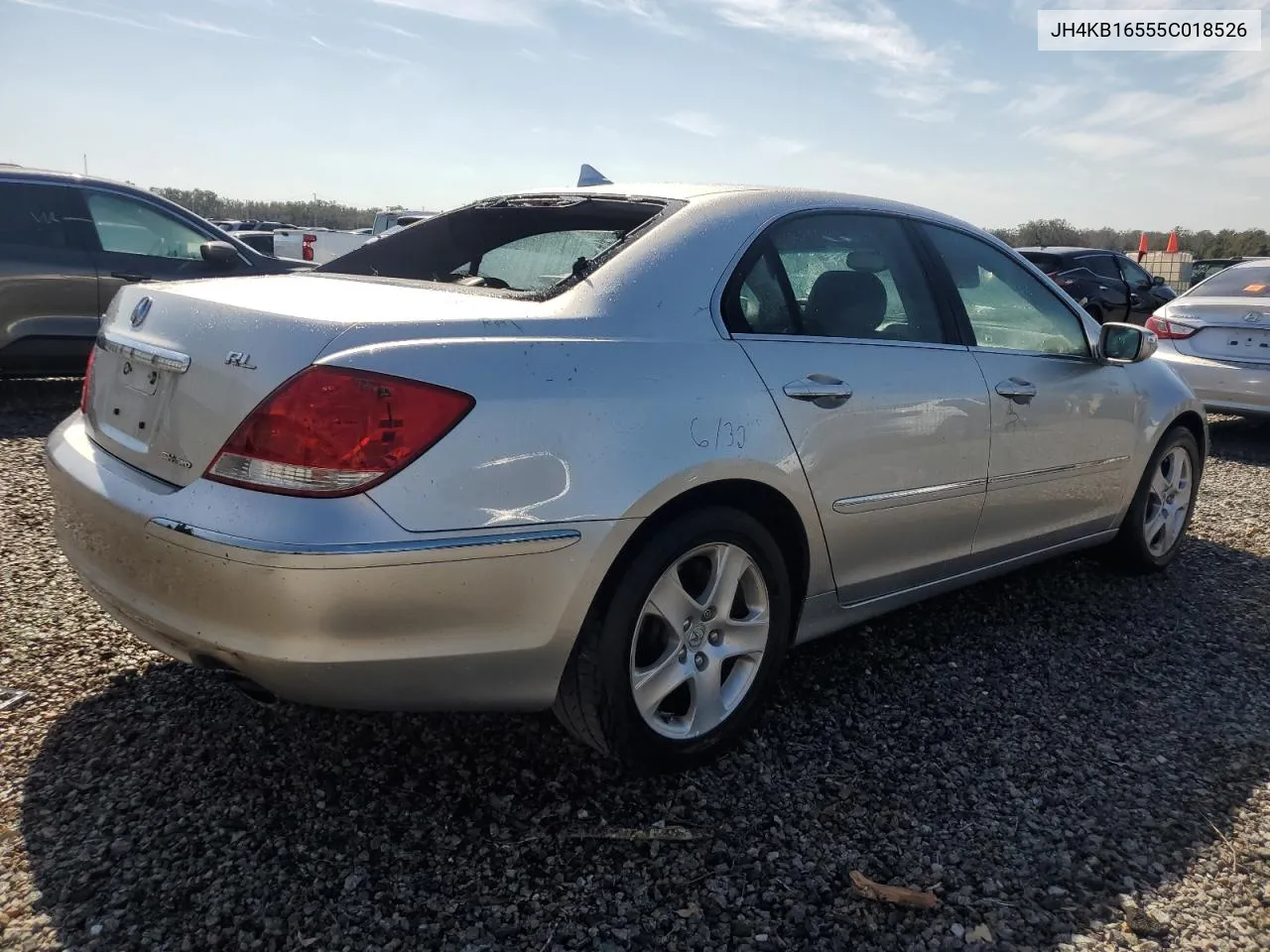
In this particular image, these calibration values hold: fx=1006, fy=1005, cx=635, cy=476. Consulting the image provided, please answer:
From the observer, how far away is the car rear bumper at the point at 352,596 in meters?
2.00

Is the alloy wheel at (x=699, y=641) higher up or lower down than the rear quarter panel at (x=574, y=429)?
lower down

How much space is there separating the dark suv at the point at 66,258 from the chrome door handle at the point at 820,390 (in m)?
5.42

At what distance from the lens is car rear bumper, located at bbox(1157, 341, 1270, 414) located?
24.0ft

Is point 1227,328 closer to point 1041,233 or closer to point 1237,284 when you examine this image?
point 1237,284

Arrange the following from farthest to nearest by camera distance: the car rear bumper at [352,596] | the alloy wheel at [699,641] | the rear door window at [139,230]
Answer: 1. the rear door window at [139,230]
2. the alloy wheel at [699,641]
3. the car rear bumper at [352,596]

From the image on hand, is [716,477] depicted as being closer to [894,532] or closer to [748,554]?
[748,554]

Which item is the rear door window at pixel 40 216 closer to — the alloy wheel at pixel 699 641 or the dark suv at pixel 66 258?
the dark suv at pixel 66 258

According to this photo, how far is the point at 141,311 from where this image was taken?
101 inches

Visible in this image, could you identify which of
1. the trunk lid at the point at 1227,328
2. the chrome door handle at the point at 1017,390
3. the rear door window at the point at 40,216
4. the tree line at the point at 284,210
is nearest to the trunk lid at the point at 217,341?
the chrome door handle at the point at 1017,390

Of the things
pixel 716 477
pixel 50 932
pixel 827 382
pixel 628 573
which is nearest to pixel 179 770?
pixel 50 932

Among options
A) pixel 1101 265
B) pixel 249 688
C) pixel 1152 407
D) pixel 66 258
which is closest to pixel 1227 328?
pixel 1152 407

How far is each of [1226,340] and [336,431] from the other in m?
7.57

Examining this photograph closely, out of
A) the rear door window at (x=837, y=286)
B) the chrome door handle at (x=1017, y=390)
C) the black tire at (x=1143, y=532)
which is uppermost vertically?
the rear door window at (x=837, y=286)

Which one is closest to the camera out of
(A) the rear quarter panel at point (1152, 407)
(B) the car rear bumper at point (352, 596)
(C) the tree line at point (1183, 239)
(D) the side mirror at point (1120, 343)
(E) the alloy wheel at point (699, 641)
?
(B) the car rear bumper at point (352, 596)
